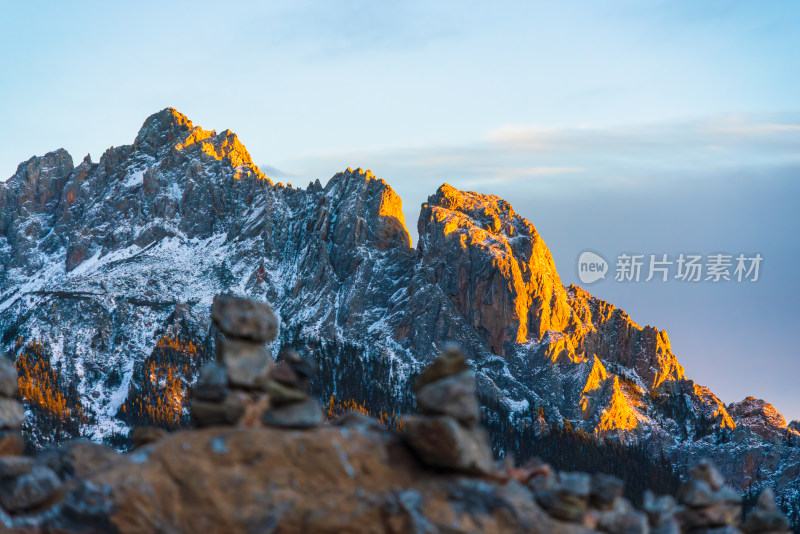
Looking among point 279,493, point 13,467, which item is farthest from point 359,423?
point 13,467

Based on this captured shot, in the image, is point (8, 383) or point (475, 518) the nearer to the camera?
point (475, 518)

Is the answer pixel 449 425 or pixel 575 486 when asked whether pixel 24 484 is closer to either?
pixel 449 425

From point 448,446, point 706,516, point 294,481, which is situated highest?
point 448,446

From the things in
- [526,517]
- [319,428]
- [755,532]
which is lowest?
[755,532]

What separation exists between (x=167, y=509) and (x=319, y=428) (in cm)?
697

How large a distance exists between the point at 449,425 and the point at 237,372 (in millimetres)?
9677

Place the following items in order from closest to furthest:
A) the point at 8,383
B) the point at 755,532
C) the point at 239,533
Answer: the point at 239,533 → the point at 8,383 → the point at 755,532

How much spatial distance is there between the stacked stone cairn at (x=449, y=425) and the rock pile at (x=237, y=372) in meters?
6.92

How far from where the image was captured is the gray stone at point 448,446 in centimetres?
4316

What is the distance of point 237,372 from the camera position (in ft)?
150

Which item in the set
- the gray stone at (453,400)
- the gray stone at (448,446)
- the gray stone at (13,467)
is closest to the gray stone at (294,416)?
the gray stone at (448,446)

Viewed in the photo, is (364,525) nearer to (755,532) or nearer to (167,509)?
(167,509)

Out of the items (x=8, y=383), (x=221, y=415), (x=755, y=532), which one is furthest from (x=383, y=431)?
(x=755, y=532)

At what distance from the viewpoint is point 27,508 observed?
43.5 m
